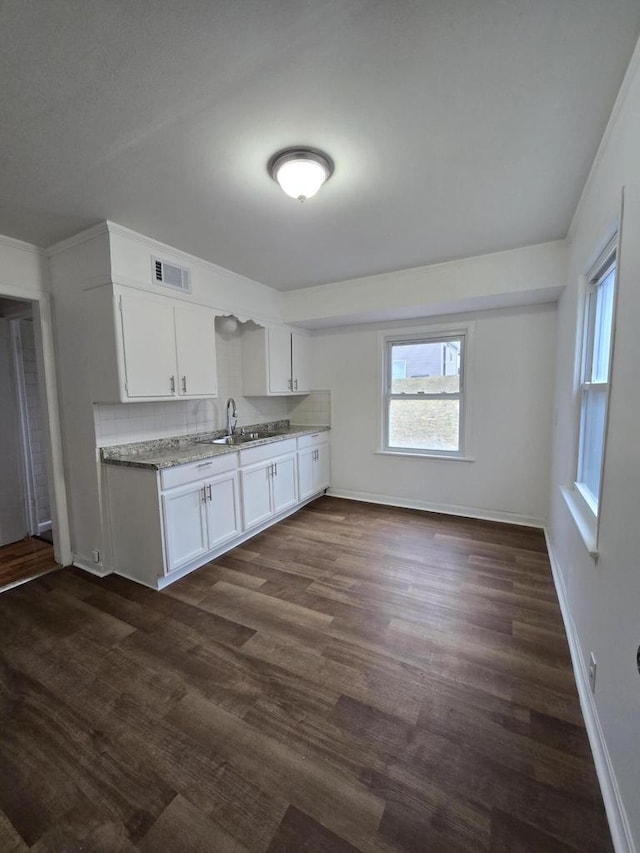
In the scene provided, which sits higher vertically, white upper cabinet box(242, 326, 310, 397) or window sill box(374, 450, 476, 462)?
white upper cabinet box(242, 326, 310, 397)

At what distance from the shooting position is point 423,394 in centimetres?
409

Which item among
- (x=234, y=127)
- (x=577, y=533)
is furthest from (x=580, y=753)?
(x=234, y=127)

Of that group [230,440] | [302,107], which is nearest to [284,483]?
[230,440]

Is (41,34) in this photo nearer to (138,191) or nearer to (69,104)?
(69,104)

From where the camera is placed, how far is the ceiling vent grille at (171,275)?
2744 mm

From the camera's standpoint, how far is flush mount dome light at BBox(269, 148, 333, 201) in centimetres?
174

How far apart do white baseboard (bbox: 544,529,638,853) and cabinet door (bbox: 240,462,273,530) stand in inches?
98.7

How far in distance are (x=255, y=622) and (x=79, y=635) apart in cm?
105

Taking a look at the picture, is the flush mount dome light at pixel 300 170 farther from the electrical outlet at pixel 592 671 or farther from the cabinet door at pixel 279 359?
the electrical outlet at pixel 592 671

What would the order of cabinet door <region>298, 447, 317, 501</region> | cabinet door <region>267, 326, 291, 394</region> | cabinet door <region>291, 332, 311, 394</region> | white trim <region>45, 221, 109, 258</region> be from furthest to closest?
cabinet door <region>291, 332, 311, 394</region> → cabinet door <region>298, 447, 317, 501</region> → cabinet door <region>267, 326, 291, 394</region> → white trim <region>45, 221, 109, 258</region>

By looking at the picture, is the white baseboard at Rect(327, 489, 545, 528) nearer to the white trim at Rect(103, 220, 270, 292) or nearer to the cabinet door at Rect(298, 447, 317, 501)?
the cabinet door at Rect(298, 447, 317, 501)

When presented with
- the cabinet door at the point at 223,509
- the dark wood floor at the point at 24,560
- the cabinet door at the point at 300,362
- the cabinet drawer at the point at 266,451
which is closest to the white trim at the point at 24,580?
the dark wood floor at the point at 24,560

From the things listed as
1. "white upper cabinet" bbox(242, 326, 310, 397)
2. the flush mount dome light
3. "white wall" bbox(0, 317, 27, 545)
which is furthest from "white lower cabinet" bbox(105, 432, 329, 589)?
the flush mount dome light

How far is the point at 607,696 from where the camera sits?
130cm
